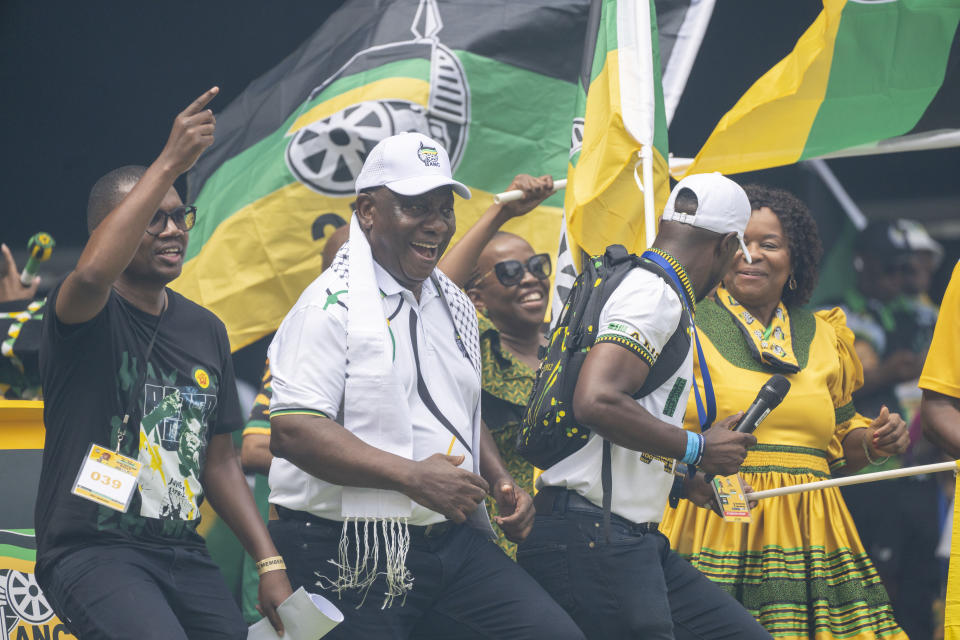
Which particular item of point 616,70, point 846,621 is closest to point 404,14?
point 616,70

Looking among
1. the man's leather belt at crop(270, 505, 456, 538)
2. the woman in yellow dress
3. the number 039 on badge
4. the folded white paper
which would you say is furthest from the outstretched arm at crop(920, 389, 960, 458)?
the number 039 on badge

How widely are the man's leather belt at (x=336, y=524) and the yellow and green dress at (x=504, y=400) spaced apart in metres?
1.03

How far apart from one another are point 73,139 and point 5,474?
415cm

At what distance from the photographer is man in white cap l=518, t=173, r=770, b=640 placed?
382 cm

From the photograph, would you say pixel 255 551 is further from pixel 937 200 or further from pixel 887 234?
pixel 937 200

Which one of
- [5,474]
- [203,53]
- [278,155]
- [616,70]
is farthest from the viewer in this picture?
[203,53]

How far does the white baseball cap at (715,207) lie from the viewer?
4.16m

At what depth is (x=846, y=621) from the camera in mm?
4758

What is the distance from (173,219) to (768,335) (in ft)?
7.82

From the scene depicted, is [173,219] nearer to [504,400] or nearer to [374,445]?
[374,445]

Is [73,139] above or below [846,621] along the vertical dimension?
above

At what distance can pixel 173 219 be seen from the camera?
391 centimetres

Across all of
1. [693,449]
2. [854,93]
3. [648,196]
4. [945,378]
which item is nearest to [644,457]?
[693,449]

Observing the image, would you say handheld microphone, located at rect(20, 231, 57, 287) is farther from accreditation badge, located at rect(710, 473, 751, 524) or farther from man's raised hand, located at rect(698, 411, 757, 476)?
Result: man's raised hand, located at rect(698, 411, 757, 476)
